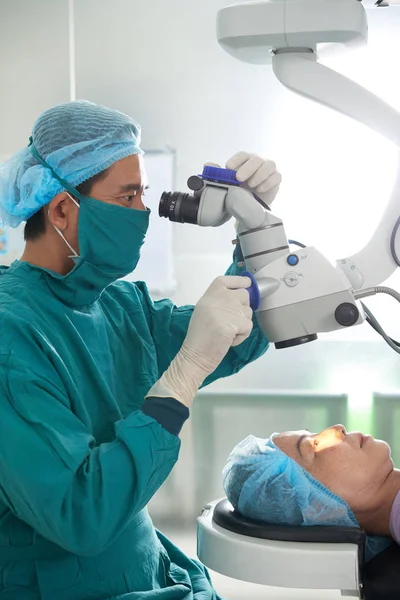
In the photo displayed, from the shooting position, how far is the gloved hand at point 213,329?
1.43 m

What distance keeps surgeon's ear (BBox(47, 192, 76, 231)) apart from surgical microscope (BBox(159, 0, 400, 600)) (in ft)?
0.68

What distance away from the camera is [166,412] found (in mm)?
1355

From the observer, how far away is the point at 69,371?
59.0 inches

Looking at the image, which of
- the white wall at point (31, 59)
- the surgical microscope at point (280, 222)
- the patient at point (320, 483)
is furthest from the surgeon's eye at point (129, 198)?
the white wall at point (31, 59)

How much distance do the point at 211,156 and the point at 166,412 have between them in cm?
180

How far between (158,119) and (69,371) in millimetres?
1718

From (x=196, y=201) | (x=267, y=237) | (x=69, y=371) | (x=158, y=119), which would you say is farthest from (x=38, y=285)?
(x=158, y=119)

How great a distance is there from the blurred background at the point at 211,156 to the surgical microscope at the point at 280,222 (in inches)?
54.8

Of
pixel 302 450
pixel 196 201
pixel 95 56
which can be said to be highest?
pixel 95 56

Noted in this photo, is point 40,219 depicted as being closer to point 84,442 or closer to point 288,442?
point 84,442

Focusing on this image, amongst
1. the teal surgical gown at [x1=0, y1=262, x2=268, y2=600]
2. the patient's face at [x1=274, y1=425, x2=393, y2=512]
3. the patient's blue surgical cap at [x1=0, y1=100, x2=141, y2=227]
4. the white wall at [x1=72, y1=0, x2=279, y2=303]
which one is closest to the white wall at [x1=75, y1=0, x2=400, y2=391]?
the white wall at [x1=72, y1=0, x2=279, y2=303]

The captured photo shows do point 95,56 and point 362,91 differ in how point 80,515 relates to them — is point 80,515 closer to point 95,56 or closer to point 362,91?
point 362,91

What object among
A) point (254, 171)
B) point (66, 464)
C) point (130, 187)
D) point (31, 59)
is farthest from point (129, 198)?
point (31, 59)

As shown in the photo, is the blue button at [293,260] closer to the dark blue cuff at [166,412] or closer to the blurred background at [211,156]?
the dark blue cuff at [166,412]
